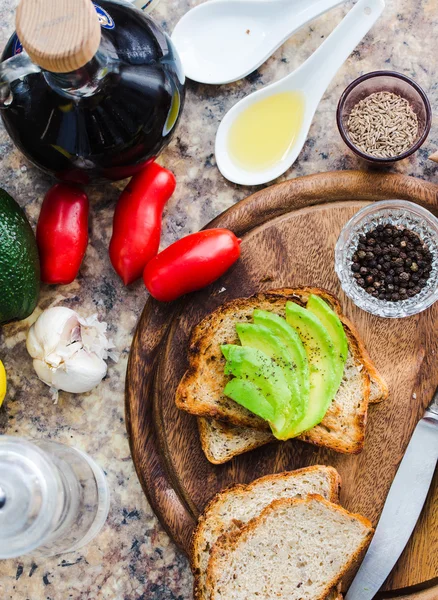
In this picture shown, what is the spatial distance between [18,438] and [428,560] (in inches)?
51.0

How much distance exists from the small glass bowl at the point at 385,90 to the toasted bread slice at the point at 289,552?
105 centimetres

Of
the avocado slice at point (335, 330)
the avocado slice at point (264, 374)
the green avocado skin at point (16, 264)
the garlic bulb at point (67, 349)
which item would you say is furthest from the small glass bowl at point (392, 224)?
the green avocado skin at point (16, 264)

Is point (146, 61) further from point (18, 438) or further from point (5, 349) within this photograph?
point (18, 438)

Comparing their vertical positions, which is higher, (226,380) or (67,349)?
(67,349)

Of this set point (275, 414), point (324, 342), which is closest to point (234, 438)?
point (275, 414)

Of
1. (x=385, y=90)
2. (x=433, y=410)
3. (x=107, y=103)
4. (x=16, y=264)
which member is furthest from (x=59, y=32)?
(x=433, y=410)

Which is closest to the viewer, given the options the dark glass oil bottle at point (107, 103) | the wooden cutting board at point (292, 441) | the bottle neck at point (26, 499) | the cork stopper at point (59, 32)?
the cork stopper at point (59, 32)

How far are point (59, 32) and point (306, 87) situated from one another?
97cm

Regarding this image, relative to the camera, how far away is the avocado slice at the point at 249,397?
198cm

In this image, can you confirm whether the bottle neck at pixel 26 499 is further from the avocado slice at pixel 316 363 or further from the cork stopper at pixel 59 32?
the cork stopper at pixel 59 32

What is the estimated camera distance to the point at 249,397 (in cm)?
200

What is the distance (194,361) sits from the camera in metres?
2.09

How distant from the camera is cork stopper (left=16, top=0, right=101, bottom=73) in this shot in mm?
1458

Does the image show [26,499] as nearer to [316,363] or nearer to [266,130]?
[316,363]
